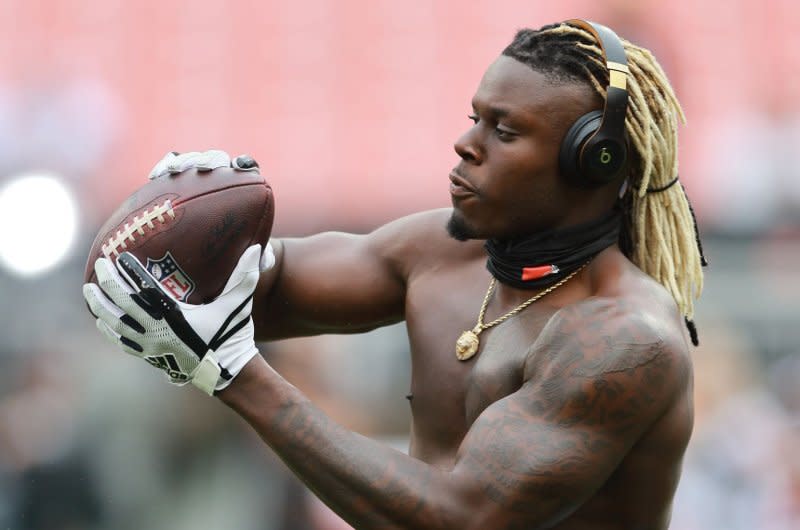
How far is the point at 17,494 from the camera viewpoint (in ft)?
20.5

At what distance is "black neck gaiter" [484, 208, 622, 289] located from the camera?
3264 mm

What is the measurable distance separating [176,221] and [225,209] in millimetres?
120

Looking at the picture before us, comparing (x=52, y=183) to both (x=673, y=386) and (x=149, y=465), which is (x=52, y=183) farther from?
(x=673, y=386)

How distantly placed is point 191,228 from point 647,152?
3.69 feet

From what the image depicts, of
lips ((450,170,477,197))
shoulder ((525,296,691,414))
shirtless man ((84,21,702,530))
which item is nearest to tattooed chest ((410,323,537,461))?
shirtless man ((84,21,702,530))

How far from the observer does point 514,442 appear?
2881mm

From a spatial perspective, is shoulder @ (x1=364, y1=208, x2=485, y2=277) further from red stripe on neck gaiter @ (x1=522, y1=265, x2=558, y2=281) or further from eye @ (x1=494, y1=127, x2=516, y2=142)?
eye @ (x1=494, y1=127, x2=516, y2=142)

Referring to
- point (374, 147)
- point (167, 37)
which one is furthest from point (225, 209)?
point (167, 37)

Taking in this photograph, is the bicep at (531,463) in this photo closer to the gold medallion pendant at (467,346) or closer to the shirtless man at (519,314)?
the shirtless man at (519,314)

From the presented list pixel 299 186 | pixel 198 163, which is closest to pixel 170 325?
pixel 198 163

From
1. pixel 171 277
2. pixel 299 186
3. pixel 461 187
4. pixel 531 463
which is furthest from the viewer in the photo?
pixel 299 186

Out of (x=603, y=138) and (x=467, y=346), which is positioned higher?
(x=603, y=138)

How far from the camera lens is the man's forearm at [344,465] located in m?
2.88

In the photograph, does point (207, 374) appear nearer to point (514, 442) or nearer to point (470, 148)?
point (514, 442)
